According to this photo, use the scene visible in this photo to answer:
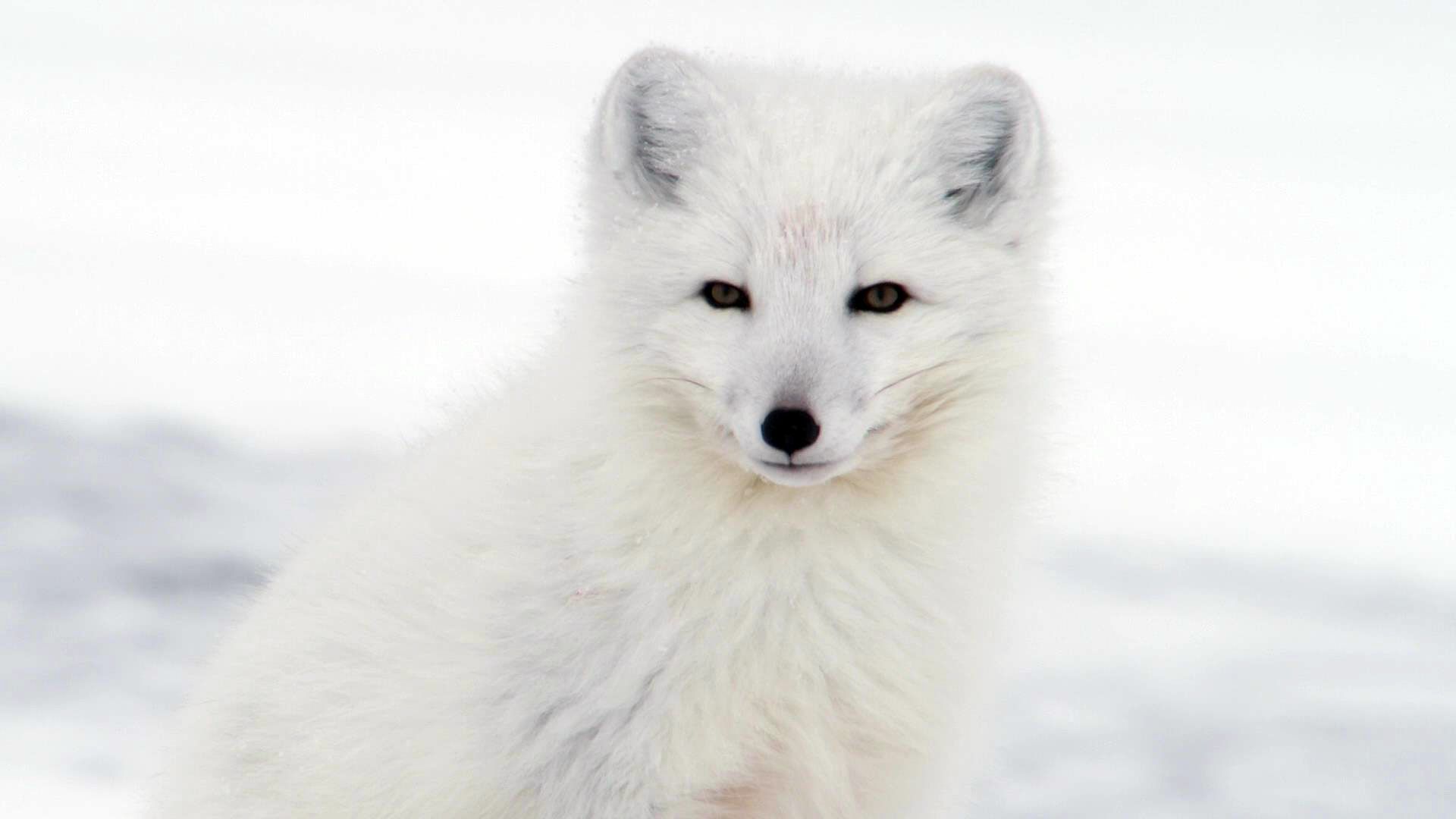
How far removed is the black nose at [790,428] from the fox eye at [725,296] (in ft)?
0.91

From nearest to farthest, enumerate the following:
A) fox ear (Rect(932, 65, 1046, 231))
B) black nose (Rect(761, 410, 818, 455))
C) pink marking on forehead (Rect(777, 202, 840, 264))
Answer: black nose (Rect(761, 410, 818, 455)) < pink marking on forehead (Rect(777, 202, 840, 264)) < fox ear (Rect(932, 65, 1046, 231))

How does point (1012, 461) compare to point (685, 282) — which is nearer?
point (685, 282)

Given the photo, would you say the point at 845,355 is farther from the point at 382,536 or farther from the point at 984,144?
the point at 382,536

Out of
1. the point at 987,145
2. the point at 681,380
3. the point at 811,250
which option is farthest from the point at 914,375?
the point at 987,145

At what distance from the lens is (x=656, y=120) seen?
3.05m

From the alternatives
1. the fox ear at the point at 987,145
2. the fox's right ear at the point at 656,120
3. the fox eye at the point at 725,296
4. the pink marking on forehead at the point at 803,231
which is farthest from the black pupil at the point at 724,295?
the fox ear at the point at 987,145

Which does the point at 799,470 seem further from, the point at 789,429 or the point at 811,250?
the point at 811,250

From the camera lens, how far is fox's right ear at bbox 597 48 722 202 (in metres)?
3.02

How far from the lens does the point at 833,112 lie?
301 centimetres

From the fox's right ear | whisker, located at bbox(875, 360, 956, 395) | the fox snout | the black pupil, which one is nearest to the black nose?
the fox snout

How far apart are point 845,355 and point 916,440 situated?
279 mm

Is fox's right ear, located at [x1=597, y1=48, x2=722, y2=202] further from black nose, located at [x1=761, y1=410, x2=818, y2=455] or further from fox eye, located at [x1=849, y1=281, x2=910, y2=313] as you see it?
black nose, located at [x1=761, y1=410, x2=818, y2=455]

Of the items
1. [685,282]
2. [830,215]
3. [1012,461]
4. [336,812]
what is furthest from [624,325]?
[336,812]

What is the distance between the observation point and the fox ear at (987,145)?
3.01 m
